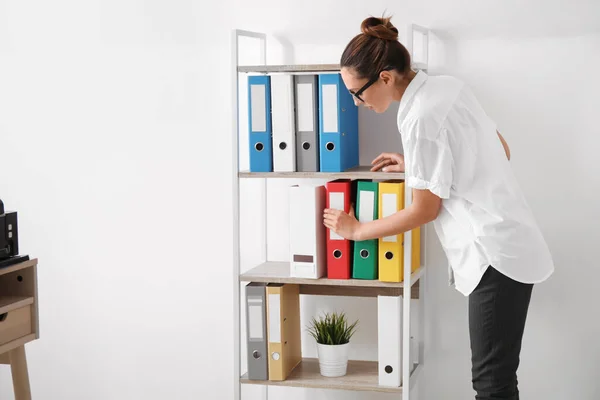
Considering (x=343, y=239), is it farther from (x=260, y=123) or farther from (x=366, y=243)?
(x=260, y=123)

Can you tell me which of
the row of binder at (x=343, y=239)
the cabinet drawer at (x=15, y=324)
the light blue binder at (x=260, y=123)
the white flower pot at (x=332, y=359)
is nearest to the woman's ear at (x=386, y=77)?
the row of binder at (x=343, y=239)

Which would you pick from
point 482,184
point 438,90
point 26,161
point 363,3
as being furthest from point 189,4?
point 482,184

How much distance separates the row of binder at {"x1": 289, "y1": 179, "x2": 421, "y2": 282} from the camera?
97.4 inches

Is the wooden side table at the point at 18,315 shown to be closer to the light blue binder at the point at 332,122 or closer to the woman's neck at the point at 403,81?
the light blue binder at the point at 332,122

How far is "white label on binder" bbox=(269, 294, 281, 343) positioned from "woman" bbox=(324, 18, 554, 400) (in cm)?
66

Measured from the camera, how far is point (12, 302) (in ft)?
8.05

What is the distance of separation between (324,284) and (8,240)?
103cm

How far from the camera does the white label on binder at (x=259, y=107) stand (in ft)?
8.32

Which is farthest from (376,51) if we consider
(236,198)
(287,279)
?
(287,279)

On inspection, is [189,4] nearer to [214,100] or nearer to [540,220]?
[214,100]

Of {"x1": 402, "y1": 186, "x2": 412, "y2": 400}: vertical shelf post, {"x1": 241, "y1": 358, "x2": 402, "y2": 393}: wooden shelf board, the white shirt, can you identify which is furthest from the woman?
{"x1": 241, "y1": 358, "x2": 402, "y2": 393}: wooden shelf board

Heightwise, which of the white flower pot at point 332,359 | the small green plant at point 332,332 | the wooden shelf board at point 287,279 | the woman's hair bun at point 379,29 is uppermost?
the woman's hair bun at point 379,29

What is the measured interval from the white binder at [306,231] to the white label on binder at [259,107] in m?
0.23

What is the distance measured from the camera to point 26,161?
10.6ft
